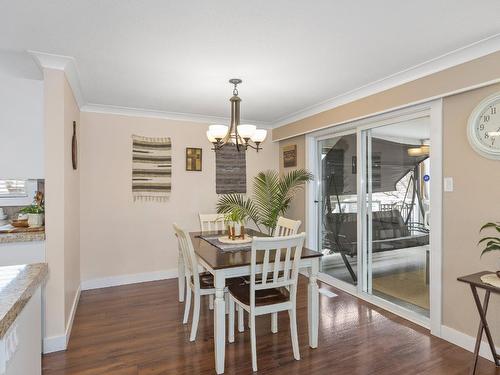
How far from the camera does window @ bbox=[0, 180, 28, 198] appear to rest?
10.3ft

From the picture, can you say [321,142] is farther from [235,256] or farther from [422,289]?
[235,256]

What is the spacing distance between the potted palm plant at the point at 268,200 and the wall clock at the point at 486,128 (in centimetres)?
212

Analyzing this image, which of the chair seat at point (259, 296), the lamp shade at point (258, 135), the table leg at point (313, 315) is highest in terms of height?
the lamp shade at point (258, 135)

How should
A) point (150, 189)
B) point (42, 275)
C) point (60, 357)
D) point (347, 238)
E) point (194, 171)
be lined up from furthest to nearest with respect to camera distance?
point (194, 171) → point (150, 189) → point (347, 238) → point (60, 357) → point (42, 275)

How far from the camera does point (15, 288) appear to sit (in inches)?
41.2

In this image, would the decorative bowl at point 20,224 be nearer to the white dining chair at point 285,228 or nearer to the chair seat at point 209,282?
Answer: the chair seat at point 209,282

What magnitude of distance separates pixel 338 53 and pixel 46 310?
3103 mm

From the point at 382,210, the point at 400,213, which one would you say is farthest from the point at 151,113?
the point at 400,213

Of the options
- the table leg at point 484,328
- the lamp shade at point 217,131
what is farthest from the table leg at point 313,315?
the lamp shade at point 217,131

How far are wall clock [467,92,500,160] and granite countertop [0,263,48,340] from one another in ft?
9.50

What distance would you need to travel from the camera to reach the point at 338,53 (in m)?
2.41

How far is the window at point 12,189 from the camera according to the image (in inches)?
124

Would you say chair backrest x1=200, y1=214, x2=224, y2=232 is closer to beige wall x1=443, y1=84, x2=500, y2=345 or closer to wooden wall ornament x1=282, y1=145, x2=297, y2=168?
wooden wall ornament x1=282, y1=145, x2=297, y2=168

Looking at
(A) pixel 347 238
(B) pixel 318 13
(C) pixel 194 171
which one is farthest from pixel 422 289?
(C) pixel 194 171
